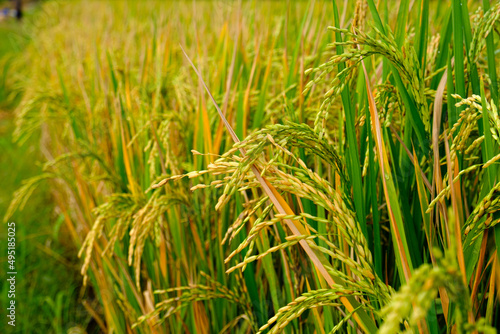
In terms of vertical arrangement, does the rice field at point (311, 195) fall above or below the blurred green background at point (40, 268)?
above

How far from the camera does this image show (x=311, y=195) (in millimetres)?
640

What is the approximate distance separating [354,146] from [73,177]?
1.59 metres

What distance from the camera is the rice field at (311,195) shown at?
650 millimetres

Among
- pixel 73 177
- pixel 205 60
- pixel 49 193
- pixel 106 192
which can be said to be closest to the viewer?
pixel 106 192

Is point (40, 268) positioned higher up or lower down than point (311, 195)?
lower down

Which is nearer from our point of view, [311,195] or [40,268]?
[311,195]

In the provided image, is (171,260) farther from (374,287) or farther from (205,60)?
(205,60)

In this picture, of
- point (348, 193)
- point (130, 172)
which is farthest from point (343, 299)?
point (130, 172)

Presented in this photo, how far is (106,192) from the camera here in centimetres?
161

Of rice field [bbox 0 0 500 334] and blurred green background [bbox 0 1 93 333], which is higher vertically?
rice field [bbox 0 0 500 334]

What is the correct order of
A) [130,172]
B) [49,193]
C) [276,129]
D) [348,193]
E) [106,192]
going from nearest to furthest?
1. [276,129]
2. [348,193]
3. [130,172]
4. [106,192]
5. [49,193]

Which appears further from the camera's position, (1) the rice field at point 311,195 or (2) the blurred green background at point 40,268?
(2) the blurred green background at point 40,268

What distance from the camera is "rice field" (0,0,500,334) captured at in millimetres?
650

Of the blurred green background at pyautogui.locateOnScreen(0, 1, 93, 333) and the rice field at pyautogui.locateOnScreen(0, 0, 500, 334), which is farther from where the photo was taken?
the blurred green background at pyautogui.locateOnScreen(0, 1, 93, 333)
